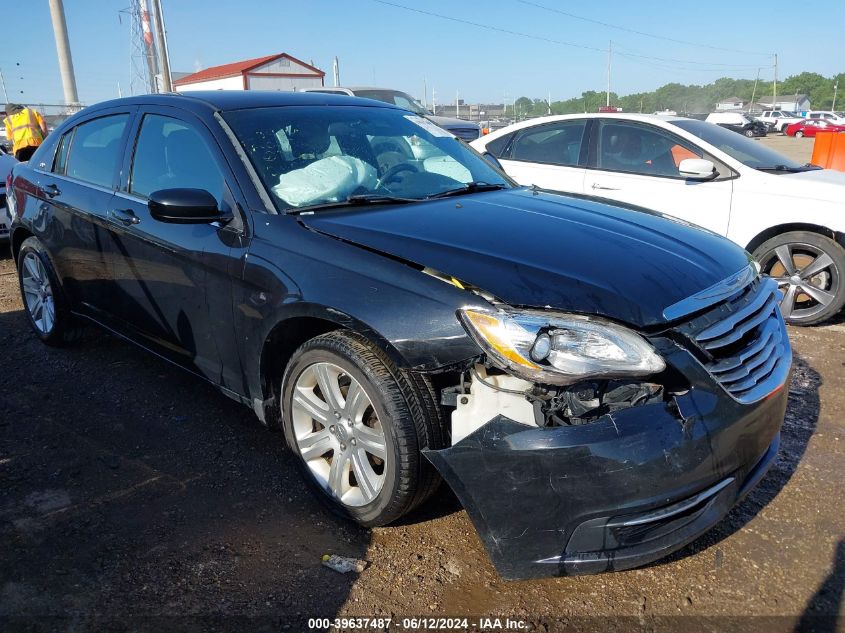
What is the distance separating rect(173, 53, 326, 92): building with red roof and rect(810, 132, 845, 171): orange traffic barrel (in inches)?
1288

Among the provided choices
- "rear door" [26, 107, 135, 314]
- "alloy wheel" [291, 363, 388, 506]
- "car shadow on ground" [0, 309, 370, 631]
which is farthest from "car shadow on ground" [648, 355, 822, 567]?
"rear door" [26, 107, 135, 314]

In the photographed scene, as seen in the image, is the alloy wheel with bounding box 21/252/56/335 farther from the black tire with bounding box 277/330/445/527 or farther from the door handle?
the black tire with bounding box 277/330/445/527

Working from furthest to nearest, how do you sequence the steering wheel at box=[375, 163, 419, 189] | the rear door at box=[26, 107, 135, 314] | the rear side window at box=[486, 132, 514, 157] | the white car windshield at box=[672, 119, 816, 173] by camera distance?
the rear side window at box=[486, 132, 514, 157], the white car windshield at box=[672, 119, 816, 173], the rear door at box=[26, 107, 135, 314], the steering wheel at box=[375, 163, 419, 189]

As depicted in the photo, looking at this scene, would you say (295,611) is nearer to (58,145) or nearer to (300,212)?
(300,212)

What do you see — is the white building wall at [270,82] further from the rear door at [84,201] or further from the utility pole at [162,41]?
the rear door at [84,201]

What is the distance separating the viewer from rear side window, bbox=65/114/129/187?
147 inches

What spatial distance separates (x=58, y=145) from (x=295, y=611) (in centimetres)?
362

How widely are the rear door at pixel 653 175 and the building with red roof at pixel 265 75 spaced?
3426cm

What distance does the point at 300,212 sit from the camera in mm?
2801

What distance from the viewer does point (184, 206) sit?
9.08 feet

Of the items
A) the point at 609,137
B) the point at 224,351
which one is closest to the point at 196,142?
the point at 224,351

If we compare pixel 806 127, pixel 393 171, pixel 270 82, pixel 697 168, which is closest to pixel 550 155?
pixel 697 168

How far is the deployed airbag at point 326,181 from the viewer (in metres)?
2.90

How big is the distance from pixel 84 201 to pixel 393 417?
2.61 meters
